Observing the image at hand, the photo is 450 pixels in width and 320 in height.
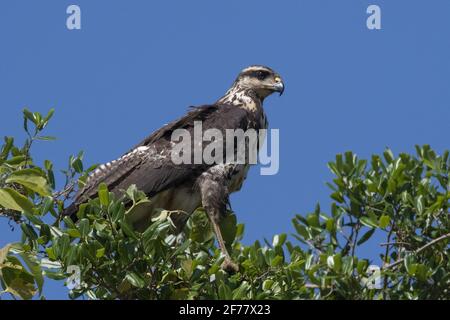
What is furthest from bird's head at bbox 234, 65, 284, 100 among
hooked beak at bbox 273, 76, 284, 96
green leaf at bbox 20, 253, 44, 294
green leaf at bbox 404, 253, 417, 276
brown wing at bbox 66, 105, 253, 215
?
green leaf at bbox 20, 253, 44, 294

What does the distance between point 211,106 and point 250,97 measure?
1.96 ft

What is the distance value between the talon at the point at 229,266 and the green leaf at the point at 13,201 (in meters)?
1.83

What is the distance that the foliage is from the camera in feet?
29.0

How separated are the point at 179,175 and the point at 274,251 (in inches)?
86.0

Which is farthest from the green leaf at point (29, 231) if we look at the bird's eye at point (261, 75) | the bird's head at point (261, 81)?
the bird's eye at point (261, 75)

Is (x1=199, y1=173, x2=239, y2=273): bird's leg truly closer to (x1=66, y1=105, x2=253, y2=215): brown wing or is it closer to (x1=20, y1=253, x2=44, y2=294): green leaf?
(x1=66, y1=105, x2=253, y2=215): brown wing

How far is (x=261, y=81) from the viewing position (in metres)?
12.8

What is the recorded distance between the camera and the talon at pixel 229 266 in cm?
1022

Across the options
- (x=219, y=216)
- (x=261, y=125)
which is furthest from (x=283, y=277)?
(x=261, y=125)

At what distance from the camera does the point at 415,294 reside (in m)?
8.80

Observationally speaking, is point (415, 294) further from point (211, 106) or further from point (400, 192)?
point (211, 106)

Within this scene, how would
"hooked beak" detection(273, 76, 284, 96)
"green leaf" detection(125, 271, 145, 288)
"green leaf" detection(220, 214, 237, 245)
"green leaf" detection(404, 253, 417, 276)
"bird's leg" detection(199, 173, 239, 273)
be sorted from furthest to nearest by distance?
1. "hooked beak" detection(273, 76, 284, 96)
2. "bird's leg" detection(199, 173, 239, 273)
3. "green leaf" detection(220, 214, 237, 245)
4. "green leaf" detection(125, 271, 145, 288)
5. "green leaf" detection(404, 253, 417, 276)

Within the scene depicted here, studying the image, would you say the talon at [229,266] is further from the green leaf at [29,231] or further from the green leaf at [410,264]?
the green leaf at [410,264]

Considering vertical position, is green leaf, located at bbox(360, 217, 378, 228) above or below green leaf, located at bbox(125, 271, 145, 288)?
above
